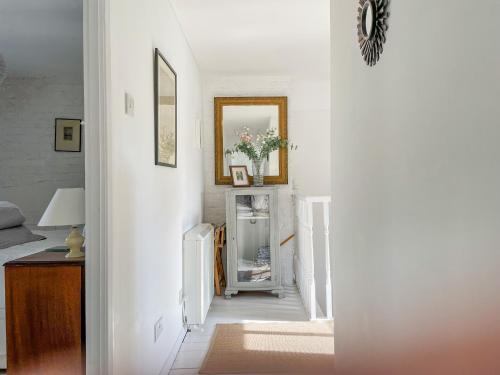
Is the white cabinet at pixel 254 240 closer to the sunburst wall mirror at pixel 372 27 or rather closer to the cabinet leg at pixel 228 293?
the cabinet leg at pixel 228 293

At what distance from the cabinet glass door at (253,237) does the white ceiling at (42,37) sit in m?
2.08

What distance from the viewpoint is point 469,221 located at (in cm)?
85

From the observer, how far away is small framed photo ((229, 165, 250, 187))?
175 inches

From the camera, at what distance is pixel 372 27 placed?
1.40m

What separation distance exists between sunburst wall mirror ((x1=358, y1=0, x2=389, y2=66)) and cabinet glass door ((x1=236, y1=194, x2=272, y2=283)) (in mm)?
2771

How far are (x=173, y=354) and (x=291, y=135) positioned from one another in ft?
9.18

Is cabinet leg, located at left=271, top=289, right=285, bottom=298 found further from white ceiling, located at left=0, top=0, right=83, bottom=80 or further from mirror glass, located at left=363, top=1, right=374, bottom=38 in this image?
mirror glass, located at left=363, top=1, right=374, bottom=38

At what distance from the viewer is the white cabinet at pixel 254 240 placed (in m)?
4.18

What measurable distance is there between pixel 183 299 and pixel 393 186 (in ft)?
7.62

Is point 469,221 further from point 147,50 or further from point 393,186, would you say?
point 147,50

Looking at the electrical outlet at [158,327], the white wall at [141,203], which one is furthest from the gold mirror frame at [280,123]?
the electrical outlet at [158,327]

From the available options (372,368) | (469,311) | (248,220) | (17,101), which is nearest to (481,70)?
(469,311)

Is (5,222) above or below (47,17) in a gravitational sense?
below

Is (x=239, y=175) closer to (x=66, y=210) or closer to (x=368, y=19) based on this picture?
(x=66, y=210)
